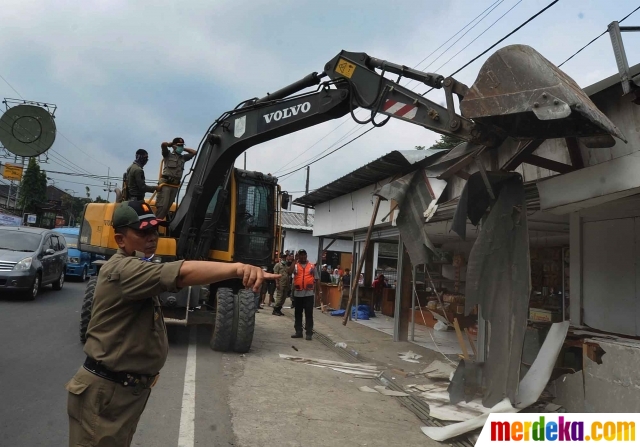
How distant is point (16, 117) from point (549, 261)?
24.2 meters

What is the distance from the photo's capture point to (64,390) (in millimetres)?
5699

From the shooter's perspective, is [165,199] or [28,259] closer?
[165,199]

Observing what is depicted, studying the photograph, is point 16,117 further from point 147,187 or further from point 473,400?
point 473,400

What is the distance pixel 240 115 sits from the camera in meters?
8.01

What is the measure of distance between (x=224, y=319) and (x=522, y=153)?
5.23 m

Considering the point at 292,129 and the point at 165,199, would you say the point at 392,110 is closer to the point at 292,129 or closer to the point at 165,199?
the point at 292,129

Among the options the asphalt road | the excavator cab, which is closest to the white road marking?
the asphalt road

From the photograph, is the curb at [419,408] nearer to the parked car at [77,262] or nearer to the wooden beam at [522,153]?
the wooden beam at [522,153]

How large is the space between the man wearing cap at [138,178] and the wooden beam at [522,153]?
5.92 m

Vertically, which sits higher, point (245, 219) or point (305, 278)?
point (245, 219)

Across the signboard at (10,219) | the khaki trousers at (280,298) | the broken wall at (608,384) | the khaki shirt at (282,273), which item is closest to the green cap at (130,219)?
the broken wall at (608,384)

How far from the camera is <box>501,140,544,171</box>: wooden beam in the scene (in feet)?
18.1

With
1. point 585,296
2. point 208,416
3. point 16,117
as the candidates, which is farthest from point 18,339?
point 16,117

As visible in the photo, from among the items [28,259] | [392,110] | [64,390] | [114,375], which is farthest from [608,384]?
[28,259]
